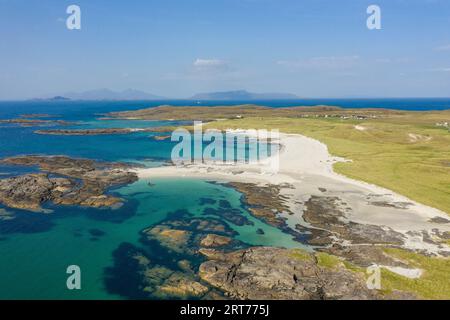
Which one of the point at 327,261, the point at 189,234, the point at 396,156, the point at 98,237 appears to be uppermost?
the point at 396,156

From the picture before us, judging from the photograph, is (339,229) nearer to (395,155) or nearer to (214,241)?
(214,241)

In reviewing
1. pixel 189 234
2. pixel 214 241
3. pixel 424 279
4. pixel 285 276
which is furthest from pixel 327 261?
pixel 189 234

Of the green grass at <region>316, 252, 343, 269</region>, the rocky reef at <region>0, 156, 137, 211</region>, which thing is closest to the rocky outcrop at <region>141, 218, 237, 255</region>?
the green grass at <region>316, 252, 343, 269</region>

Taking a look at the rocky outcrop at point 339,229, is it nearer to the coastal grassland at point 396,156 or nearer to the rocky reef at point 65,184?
the coastal grassland at point 396,156

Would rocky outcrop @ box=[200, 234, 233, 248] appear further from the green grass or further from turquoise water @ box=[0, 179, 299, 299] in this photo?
Result: the green grass

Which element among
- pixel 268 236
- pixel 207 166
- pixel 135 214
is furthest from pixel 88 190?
pixel 268 236

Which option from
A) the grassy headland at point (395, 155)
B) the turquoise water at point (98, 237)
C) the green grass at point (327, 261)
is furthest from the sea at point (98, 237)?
the grassy headland at point (395, 155)
